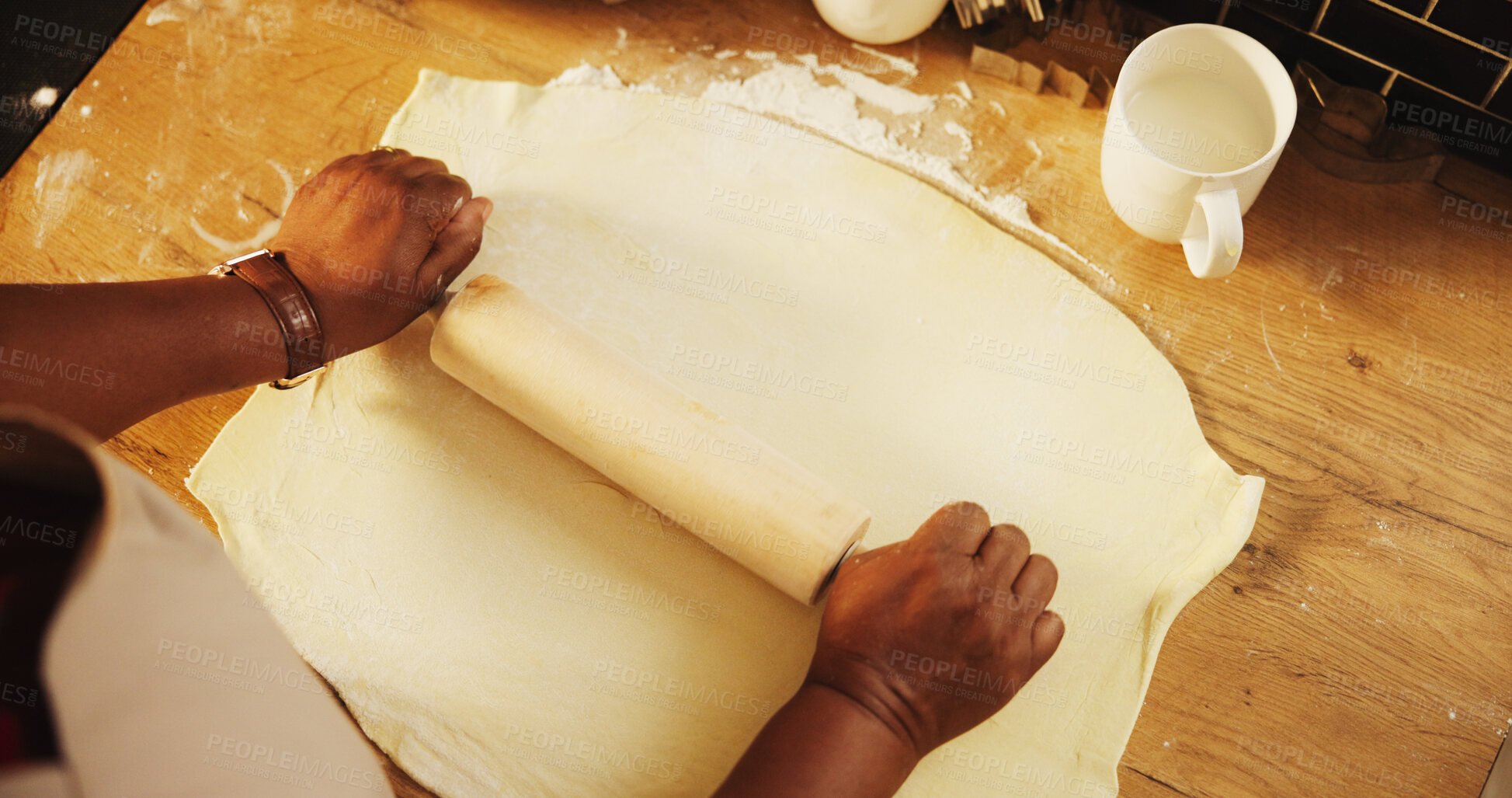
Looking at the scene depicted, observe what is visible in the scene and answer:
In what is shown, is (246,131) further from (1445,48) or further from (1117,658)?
(1445,48)

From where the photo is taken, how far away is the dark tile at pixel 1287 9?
3.64 ft

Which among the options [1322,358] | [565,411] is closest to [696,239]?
[565,411]

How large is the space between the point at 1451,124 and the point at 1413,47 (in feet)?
0.37

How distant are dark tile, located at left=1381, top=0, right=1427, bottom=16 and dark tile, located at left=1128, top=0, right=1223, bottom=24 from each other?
0.19m

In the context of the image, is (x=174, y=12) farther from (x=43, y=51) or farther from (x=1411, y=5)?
(x=1411, y=5)

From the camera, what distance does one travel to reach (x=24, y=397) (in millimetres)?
830

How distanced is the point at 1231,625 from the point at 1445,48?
0.73 meters

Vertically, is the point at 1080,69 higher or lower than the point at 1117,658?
higher

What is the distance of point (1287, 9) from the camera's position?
44.4 inches

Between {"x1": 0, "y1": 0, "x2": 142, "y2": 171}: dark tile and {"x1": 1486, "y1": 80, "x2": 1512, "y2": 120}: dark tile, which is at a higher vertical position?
{"x1": 0, "y1": 0, "x2": 142, "y2": 171}: dark tile

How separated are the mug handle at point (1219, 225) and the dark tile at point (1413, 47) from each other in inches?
14.0

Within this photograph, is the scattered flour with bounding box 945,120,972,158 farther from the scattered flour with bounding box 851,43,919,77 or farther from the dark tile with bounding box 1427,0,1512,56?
the dark tile with bounding box 1427,0,1512,56

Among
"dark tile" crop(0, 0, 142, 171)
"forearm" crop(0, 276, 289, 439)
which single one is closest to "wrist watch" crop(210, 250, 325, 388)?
"forearm" crop(0, 276, 289, 439)

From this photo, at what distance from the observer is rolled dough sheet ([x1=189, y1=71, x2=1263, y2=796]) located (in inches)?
36.4
